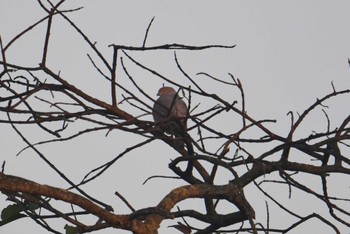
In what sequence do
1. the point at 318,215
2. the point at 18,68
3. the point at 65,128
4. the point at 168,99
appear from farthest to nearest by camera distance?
the point at 168,99
the point at 318,215
the point at 65,128
the point at 18,68

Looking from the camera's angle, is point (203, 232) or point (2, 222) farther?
point (203, 232)

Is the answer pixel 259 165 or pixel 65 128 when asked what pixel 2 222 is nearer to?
pixel 65 128

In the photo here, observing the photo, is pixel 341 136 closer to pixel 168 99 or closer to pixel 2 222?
pixel 2 222

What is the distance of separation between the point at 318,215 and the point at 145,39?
2.65 feet

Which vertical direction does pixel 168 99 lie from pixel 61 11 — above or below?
above

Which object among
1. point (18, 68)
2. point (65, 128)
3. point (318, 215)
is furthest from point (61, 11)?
point (318, 215)

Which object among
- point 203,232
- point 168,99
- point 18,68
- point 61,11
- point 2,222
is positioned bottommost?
point 2,222

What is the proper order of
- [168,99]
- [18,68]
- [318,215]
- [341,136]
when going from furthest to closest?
1. [168,99]
2. [341,136]
3. [318,215]
4. [18,68]

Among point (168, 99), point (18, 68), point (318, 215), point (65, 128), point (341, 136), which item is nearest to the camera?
point (18, 68)

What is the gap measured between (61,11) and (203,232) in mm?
861

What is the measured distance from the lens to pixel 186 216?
7.58ft

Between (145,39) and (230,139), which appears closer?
(145,39)

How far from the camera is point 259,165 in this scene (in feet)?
7.53

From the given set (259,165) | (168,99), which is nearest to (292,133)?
(259,165)
